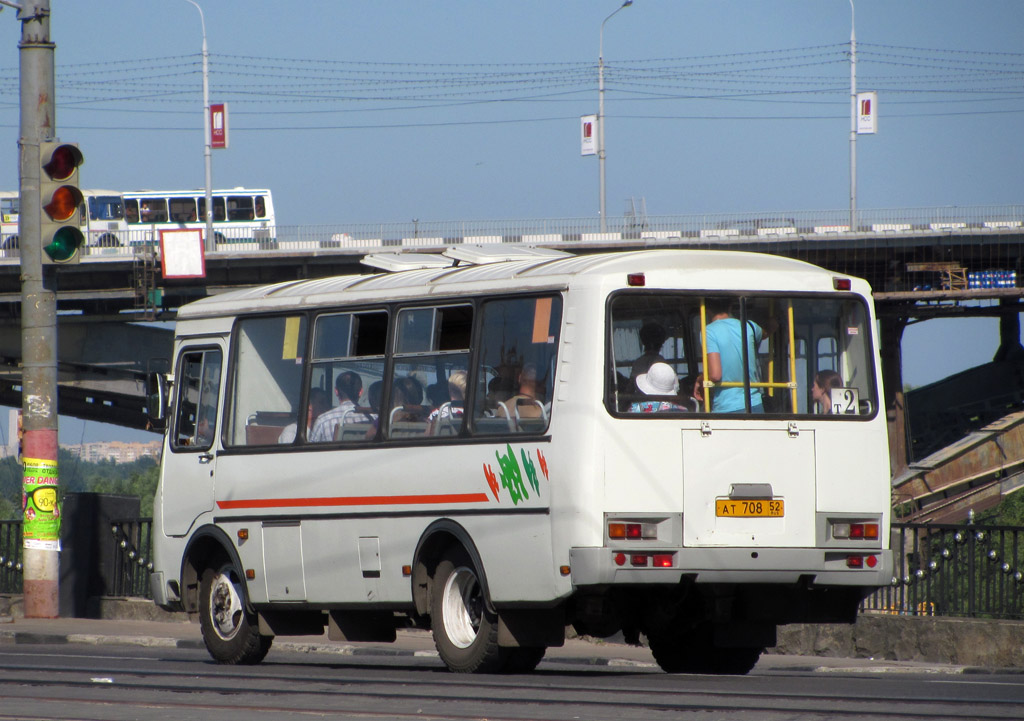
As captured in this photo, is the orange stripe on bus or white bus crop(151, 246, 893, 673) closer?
white bus crop(151, 246, 893, 673)

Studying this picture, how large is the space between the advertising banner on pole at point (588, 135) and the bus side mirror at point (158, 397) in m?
52.9

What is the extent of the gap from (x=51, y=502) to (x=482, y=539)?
892 cm

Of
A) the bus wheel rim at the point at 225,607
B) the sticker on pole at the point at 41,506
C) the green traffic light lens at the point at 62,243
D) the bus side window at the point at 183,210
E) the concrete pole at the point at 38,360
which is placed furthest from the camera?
the bus side window at the point at 183,210

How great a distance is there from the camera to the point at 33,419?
17.9 metres

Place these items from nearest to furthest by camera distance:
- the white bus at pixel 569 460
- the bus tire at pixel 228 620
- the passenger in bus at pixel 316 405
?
the white bus at pixel 569 460, the passenger in bus at pixel 316 405, the bus tire at pixel 228 620

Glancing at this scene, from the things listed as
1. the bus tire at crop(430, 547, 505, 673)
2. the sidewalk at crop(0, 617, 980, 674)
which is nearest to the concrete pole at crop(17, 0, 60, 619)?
the sidewalk at crop(0, 617, 980, 674)

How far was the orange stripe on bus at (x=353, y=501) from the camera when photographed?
1069 centimetres

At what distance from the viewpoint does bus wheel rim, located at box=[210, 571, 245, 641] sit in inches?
500

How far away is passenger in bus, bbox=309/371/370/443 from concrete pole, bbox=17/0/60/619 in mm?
7004

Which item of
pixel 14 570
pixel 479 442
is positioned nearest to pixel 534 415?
pixel 479 442

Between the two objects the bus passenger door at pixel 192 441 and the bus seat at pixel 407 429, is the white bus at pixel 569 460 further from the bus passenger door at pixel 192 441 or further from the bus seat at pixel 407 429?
the bus passenger door at pixel 192 441

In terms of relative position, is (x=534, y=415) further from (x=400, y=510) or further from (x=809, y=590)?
(x=809, y=590)

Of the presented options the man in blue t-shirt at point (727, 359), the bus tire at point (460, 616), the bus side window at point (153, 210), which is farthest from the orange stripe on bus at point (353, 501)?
the bus side window at point (153, 210)

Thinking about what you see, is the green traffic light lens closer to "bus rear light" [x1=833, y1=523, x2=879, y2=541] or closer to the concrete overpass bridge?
"bus rear light" [x1=833, y1=523, x2=879, y2=541]
